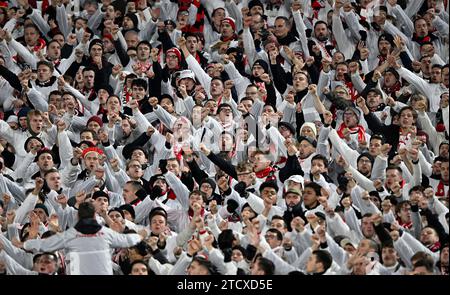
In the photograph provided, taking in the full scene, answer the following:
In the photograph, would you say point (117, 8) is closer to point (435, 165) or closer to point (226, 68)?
point (226, 68)

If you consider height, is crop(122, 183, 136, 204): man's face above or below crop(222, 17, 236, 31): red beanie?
below

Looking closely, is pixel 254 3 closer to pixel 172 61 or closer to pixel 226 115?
pixel 172 61

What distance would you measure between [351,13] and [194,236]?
11.6 feet

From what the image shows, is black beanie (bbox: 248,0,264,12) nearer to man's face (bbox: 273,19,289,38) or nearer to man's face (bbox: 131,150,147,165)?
man's face (bbox: 273,19,289,38)

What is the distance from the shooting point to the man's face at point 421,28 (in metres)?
14.5

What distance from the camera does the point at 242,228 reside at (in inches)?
495

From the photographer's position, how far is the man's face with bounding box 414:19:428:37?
14539mm

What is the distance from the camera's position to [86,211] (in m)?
12.2

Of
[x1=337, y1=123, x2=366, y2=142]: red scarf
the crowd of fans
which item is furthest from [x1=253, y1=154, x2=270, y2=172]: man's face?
[x1=337, y1=123, x2=366, y2=142]: red scarf

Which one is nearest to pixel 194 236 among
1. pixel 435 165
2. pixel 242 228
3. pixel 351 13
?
pixel 242 228

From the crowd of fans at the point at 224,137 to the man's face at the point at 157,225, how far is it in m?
0.01

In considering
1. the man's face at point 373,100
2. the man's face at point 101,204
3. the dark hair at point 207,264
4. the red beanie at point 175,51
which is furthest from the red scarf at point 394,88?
the man's face at point 101,204

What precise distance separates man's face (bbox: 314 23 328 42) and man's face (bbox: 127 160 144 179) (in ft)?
8.66

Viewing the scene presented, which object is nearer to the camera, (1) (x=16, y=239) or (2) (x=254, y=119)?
(1) (x=16, y=239)
